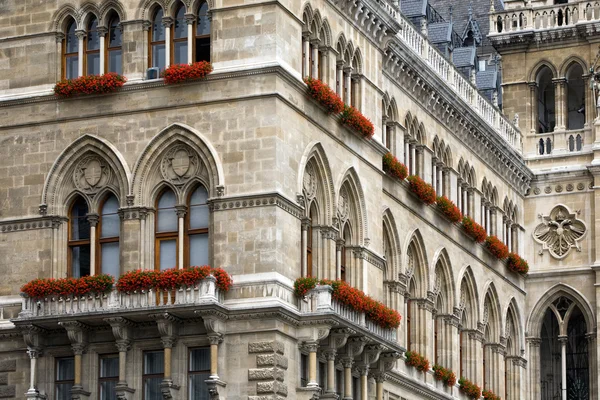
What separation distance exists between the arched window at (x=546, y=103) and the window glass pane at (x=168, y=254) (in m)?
30.3

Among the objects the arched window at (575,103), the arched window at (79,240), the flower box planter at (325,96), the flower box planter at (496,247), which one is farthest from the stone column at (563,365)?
the arched window at (79,240)

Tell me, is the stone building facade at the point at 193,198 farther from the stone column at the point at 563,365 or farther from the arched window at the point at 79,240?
the stone column at the point at 563,365

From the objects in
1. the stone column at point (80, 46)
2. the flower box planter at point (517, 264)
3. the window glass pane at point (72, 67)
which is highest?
the stone column at point (80, 46)

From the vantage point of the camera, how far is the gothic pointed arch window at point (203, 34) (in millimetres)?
48375

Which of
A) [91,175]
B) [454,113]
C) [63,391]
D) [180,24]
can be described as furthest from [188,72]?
[454,113]

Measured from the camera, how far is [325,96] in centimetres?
4978

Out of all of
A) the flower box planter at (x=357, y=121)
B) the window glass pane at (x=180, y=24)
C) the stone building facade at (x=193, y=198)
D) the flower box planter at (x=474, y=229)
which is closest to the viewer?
the stone building facade at (x=193, y=198)

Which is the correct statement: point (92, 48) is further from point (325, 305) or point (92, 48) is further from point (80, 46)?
point (325, 305)

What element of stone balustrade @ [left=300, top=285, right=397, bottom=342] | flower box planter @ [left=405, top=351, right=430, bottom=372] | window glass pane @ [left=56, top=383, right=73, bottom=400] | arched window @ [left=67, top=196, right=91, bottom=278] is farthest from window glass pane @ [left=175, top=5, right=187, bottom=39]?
flower box planter @ [left=405, top=351, right=430, bottom=372]

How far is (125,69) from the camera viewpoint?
4872cm

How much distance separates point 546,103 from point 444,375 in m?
18.7

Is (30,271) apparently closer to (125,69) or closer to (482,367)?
(125,69)

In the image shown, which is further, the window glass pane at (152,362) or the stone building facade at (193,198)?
the window glass pane at (152,362)

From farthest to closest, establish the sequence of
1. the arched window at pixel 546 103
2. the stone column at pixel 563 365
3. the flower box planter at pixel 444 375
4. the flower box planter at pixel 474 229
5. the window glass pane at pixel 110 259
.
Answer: the arched window at pixel 546 103 → the stone column at pixel 563 365 → the flower box planter at pixel 474 229 → the flower box planter at pixel 444 375 → the window glass pane at pixel 110 259
